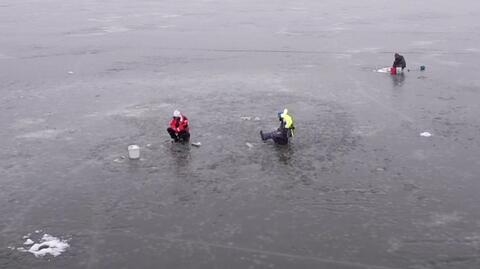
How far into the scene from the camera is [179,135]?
15336mm

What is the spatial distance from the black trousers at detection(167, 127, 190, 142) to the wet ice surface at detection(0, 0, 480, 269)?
0.84 ft

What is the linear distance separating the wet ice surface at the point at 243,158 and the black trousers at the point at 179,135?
0.84 feet

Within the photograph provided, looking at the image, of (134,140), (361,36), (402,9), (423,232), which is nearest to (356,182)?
(423,232)

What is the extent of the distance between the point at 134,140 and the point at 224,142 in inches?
98.0

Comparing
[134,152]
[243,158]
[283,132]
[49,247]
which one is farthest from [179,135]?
[49,247]

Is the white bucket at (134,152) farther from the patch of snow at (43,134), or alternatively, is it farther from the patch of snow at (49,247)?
the patch of snow at (49,247)

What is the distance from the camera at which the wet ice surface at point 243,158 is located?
10.1 metres

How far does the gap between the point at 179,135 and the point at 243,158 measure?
216 cm

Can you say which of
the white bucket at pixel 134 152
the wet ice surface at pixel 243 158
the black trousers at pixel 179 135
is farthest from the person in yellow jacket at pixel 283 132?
the white bucket at pixel 134 152

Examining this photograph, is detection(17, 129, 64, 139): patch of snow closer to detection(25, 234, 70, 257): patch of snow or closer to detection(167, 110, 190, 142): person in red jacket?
detection(167, 110, 190, 142): person in red jacket

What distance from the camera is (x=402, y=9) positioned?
49469 millimetres

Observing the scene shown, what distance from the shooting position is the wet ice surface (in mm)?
10055

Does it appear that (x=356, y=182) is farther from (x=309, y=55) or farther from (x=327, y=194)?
(x=309, y=55)

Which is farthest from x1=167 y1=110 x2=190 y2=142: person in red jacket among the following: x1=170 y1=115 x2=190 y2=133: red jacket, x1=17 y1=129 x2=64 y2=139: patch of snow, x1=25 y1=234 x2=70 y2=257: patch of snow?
x1=25 y1=234 x2=70 y2=257: patch of snow
